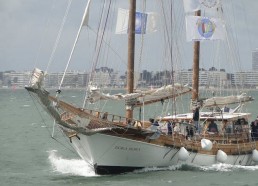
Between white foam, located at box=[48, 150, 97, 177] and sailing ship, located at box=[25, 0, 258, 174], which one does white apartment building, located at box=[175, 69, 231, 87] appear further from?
white foam, located at box=[48, 150, 97, 177]

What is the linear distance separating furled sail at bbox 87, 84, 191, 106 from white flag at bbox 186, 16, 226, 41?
14.6 ft

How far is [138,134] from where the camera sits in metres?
32.9

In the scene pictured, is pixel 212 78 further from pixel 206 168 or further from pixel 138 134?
pixel 138 134

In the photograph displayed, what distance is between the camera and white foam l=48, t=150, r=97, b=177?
115ft

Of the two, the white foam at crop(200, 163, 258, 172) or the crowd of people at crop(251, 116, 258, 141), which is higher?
the crowd of people at crop(251, 116, 258, 141)

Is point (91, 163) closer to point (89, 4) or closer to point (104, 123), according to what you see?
point (104, 123)

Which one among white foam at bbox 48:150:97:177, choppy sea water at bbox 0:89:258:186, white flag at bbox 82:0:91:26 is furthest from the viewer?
white foam at bbox 48:150:97:177

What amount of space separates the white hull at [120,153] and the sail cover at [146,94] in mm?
2249

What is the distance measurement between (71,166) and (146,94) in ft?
23.0

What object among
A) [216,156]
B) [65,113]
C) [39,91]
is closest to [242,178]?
[216,156]

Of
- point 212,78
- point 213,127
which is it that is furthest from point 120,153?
point 212,78

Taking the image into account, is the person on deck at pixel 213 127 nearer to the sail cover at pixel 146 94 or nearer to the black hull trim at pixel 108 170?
the sail cover at pixel 146 94

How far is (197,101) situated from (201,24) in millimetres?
5499

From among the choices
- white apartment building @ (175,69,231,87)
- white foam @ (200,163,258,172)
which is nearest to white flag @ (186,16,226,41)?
white apartment building @ (175,69,231,87)
